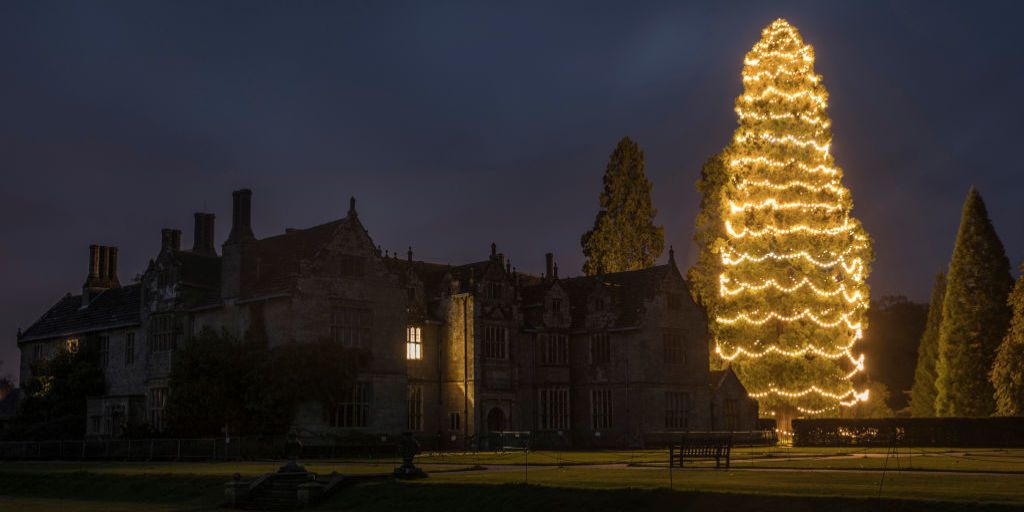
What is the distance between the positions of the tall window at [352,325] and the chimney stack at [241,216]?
6152mm

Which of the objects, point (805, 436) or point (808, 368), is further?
point (808, 368)

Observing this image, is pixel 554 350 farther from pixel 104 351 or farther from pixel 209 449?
pixel 104 351

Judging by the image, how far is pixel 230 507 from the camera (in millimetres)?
32250

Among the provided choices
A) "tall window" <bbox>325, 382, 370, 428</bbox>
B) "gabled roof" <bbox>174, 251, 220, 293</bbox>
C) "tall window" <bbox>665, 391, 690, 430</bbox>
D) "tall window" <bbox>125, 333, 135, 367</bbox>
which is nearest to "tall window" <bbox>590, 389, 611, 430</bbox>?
"tall window" <bbox>665, 391, 690, 430</bbox>

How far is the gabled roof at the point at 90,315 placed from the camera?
206ft

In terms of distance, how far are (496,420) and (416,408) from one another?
4.90 metres

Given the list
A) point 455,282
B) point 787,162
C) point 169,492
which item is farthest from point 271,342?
point 787,162

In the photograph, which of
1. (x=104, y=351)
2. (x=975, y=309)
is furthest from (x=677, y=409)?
(x=104, y=351)

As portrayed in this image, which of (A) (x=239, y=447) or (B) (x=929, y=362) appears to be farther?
(B) (x=929, y=362)

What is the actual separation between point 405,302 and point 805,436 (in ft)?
72.1

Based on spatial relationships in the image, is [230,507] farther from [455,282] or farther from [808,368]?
[808,368]

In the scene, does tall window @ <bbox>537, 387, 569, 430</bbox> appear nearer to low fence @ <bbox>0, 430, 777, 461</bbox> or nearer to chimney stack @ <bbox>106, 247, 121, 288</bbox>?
low fence @ <bbox>0, 430, 777, 461</bbox>

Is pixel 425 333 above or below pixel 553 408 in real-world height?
above

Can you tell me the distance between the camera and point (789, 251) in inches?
2542
